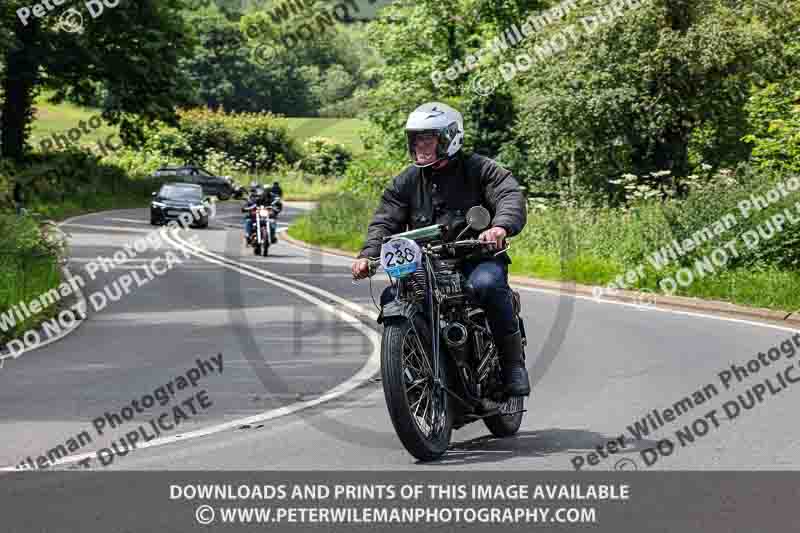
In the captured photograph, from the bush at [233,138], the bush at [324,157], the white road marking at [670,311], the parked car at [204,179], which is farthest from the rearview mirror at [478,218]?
the bush at [324,157]

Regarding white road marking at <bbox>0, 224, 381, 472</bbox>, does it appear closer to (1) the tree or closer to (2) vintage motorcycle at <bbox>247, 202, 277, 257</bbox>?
(2) vintage motorcycle at <bbox>247, 202, 277, 257</bbox>

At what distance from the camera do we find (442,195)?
8.42m

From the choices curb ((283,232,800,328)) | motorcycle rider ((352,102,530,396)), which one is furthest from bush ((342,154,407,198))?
motorcycle rider ((352,102,530,396))

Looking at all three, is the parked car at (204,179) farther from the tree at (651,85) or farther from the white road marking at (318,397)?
the white road marking at (318,397)

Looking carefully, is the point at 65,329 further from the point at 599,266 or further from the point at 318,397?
the point at 599,266

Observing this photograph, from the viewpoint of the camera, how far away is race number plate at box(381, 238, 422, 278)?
25.0 ft

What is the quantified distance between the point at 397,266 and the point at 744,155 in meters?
32.5

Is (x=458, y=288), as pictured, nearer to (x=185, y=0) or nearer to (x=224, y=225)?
(x=224, y=225)

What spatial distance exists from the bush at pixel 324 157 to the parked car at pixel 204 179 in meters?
13.8

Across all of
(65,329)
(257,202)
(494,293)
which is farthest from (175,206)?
(494,293)

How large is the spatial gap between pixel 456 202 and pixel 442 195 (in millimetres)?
98

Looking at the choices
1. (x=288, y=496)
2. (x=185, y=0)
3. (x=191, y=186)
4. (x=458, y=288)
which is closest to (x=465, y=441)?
(x=458, y=288)

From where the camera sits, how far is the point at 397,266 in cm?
763

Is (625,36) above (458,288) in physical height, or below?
above
